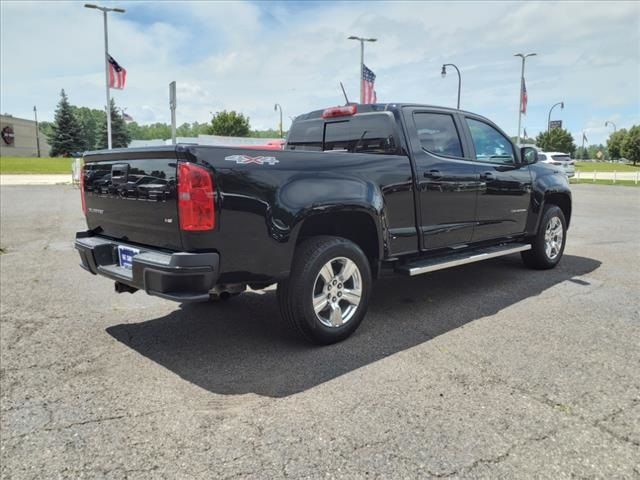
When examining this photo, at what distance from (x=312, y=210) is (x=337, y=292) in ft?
2.26

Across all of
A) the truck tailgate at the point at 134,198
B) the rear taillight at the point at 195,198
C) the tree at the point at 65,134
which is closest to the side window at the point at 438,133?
the rear taillight at the point at 195,198

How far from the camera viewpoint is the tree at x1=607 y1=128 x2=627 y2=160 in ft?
260

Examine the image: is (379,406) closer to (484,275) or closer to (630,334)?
(630,334)

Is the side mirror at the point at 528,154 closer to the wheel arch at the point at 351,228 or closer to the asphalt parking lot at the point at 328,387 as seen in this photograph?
the asphalt parking lot at the point at 328,387

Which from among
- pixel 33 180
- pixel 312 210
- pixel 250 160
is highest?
pixel 250 160

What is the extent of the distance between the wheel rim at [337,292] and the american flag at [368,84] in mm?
23074

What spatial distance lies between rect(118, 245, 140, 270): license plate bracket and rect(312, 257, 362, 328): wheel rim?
1.29 m

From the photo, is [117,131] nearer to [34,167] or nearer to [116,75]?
[34,167]

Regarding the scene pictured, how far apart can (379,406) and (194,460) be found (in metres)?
1.08

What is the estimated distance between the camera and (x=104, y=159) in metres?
3.87

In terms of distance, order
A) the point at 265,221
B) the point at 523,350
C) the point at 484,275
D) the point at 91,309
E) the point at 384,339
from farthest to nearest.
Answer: the point at 484,275, the point at 91,309, the point at 384,339, the point at 523,350, the point at 265,221

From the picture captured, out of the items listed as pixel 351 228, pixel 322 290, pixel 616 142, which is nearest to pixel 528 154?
pixel 351 228

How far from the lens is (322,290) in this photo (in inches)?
149

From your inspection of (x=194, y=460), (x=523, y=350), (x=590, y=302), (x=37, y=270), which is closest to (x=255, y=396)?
(x=194, y=460)
